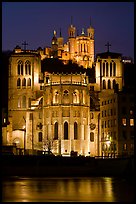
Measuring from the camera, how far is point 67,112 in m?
103

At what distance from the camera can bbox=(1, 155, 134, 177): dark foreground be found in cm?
7131

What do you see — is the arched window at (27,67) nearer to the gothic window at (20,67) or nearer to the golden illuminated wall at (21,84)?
the golden illuminated wall at (21,84)

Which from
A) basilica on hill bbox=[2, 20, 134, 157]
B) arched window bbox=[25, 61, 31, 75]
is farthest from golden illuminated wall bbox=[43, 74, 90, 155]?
arched window bbox=[25, 61, 31, 75]

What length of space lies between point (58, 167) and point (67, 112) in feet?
94.5

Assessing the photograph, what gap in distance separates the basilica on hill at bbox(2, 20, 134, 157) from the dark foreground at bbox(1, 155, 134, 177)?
61.6ft

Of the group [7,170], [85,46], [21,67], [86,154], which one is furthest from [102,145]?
[85,46]

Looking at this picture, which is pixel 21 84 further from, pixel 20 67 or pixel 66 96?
pixel 66 96

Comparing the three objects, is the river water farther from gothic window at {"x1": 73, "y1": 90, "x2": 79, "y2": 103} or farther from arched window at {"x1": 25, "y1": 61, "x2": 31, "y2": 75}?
arched window at {"x1": 25, "y1": 61, "x2": 31, "y2": 75}

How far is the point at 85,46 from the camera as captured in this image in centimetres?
19188

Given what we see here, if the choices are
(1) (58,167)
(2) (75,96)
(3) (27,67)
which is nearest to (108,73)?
(2) (75,96)

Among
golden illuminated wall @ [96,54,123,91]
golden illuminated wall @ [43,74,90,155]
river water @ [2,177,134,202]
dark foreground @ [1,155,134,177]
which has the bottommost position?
river water @ [2,177,134,202]

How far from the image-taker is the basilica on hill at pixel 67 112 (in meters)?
98.9

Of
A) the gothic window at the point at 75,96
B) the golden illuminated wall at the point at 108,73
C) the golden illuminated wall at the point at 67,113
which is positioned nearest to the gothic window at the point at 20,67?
the golden illuminated wall at the point at 67,113

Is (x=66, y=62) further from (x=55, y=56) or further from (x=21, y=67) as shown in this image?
(x=21, y=67)
